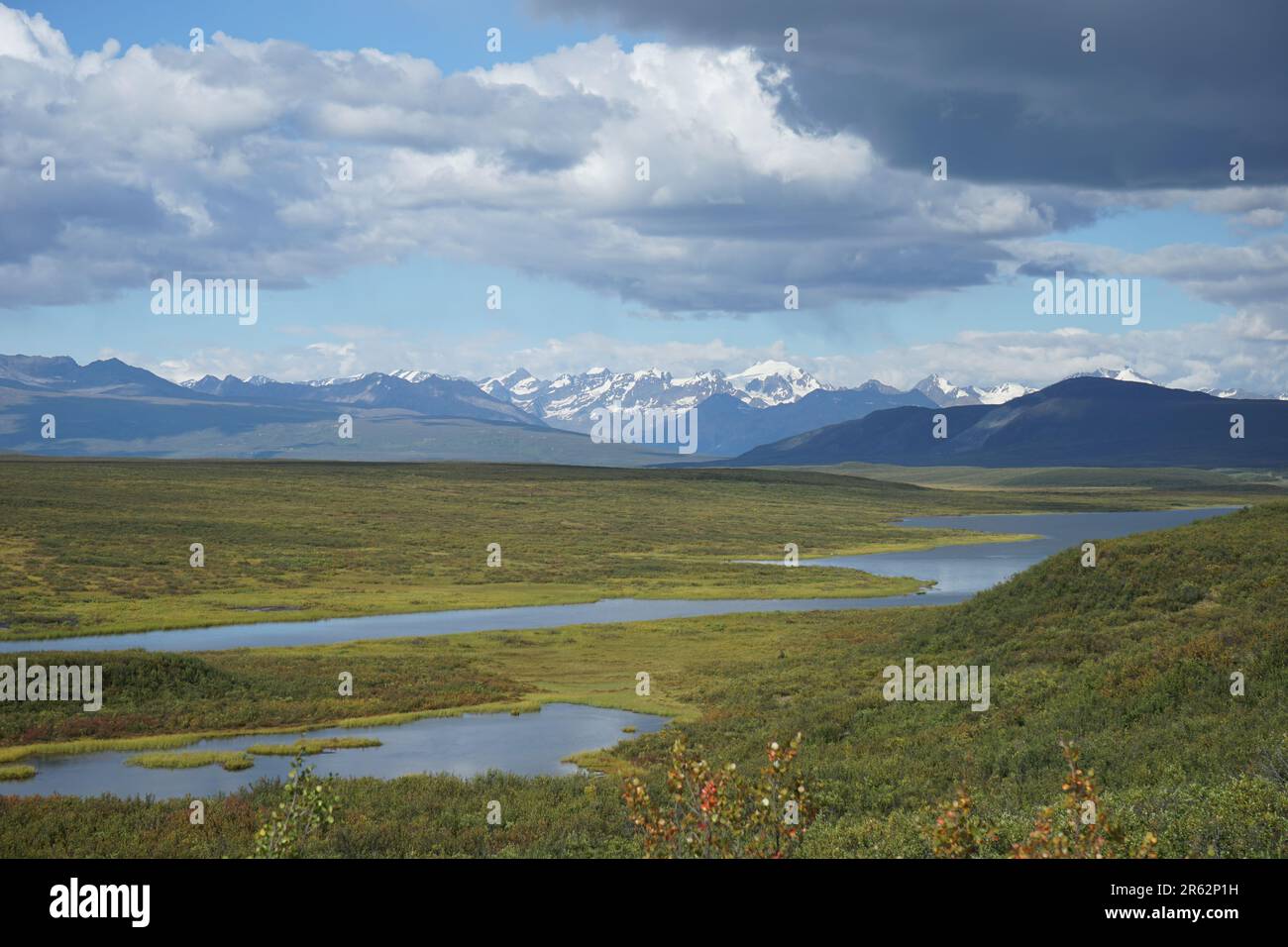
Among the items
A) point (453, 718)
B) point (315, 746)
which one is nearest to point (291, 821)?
point (315, 746)

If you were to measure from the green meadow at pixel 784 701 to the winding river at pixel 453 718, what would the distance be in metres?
1.82

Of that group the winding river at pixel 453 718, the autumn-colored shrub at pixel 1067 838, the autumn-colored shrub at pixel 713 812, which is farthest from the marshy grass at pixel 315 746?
the autumn-colored shrub at pixel 1067 838

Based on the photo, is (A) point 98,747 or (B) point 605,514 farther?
(B) point 605,514

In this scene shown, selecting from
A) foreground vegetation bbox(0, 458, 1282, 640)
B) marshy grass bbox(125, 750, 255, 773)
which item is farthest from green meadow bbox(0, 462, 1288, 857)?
marshy grass bbox(125, 750, 255, 773)

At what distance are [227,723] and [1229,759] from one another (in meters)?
34.7

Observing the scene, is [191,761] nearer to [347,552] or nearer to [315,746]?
[315,746]

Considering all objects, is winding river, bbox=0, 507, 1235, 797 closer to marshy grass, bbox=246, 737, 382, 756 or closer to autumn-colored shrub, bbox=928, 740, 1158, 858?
marshy grass, bbox=246, 737, 382, 756

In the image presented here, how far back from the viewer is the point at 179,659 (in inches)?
1912

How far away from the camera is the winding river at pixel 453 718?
3434 centimetres

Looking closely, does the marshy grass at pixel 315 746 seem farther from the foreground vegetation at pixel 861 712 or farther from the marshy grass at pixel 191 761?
the foreground vegetation at pixel 861 712

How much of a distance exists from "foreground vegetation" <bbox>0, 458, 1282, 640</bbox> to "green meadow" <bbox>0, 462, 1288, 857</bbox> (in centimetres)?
111
